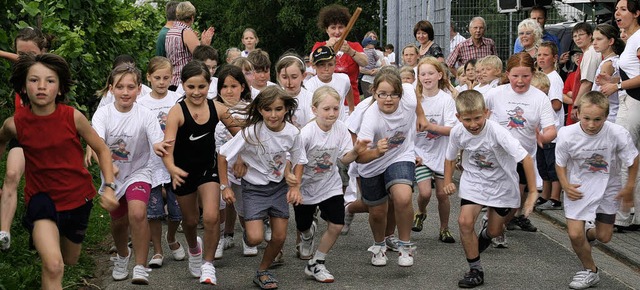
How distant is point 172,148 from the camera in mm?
8000

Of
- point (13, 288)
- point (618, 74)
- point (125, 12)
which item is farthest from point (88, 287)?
point (125, 12)

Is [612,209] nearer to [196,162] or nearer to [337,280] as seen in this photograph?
[337,280]

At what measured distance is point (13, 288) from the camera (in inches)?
288

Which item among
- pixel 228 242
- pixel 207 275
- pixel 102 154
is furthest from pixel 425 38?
pixel 102 154

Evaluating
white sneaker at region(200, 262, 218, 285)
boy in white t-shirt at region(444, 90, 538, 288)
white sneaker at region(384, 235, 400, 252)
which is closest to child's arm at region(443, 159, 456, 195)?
boy in white t-shirt at region(444, 90, 538, 288)

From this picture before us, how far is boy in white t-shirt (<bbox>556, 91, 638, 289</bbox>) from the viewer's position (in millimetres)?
8109

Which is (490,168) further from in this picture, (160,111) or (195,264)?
(160,111)

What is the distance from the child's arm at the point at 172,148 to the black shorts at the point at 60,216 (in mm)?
902

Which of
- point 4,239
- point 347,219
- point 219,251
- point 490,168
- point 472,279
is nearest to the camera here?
point 4,239

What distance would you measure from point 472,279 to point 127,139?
278 cm

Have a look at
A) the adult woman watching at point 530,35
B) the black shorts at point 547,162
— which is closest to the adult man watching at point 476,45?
the adult woman watching at point 530,35

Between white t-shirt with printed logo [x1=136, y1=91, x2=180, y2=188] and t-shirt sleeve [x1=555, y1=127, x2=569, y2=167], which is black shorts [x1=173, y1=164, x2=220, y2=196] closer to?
white t-shirt with printed logo [x1=136, y1=91, x2=180, y2=188]

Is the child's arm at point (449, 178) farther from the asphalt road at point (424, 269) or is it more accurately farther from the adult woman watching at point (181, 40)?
the adult woman watching at point (181, 40)

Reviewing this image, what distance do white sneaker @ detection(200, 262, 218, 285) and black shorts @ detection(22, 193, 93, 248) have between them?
3.53 ft
